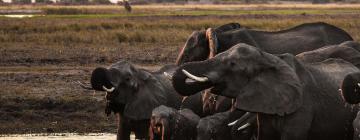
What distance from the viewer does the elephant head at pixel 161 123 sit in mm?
14367

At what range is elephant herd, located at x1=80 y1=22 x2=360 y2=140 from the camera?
451 inches

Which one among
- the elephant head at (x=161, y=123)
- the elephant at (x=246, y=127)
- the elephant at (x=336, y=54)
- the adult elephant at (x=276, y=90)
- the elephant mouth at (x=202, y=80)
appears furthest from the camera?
the elephant at (x=336, y=54)

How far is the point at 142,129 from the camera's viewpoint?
16375 mm

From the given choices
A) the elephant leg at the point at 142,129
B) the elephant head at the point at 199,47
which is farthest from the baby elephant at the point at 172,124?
the elephant head at the point at 199,47

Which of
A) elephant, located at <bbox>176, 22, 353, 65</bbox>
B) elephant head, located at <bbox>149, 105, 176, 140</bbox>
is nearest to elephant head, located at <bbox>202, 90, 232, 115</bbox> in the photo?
elephant head, located at <bbox>149, 105, 176, 140</bbox>

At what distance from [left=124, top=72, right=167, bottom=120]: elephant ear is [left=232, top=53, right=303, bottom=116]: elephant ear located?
442 centimetres

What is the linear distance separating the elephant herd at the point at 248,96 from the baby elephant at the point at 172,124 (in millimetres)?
12

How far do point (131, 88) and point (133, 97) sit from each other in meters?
0.12

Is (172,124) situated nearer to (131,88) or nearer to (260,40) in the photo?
(131,88)

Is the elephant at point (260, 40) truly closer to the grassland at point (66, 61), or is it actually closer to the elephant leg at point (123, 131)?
the elephant leg at point (123, 131)

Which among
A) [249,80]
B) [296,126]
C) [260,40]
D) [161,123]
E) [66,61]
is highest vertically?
[249,80]

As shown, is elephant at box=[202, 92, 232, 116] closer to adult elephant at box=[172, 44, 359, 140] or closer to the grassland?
adult elephant at box=[172, 44, 359, 140]

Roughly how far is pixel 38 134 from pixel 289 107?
935 centimetres

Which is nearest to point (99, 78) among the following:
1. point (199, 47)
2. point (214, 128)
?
point (214, 128)
